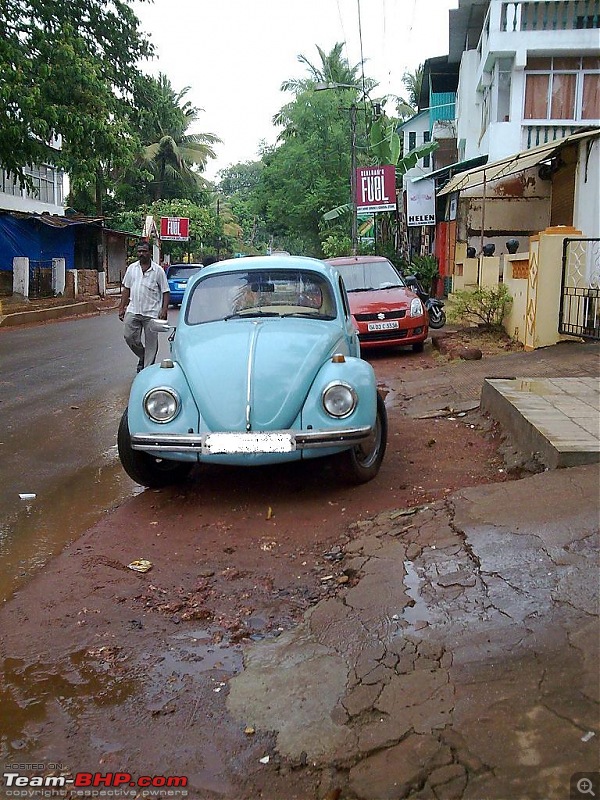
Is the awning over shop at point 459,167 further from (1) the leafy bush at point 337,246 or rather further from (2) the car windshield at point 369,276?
(1) the leafy bush at point 337,246

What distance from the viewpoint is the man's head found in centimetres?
882

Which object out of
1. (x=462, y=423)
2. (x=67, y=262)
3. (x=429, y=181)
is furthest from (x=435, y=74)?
(x=462, y=423)

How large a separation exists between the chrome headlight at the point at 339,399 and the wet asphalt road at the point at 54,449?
1757 millimetres

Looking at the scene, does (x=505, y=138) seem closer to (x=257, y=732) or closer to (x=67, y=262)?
(x=67, y=262)

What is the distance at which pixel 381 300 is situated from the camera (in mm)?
12734

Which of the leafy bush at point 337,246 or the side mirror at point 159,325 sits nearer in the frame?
the side mirror at point 159,325

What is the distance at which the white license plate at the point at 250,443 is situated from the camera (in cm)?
495

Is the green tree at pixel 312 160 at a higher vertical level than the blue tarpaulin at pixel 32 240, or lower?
higher

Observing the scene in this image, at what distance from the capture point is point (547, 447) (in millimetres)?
5094

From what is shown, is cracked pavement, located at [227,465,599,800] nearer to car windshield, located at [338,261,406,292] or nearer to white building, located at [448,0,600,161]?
car windshield, located at [338,261,406,292]

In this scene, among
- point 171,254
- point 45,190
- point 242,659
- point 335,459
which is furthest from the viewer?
point 171,254

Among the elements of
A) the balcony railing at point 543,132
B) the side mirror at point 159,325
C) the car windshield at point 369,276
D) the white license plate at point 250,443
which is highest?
the balcony railing at point 543,132

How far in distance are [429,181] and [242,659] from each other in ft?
77.8

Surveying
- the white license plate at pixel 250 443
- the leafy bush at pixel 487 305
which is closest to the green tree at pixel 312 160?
the leafy bush at pixel 487 305
